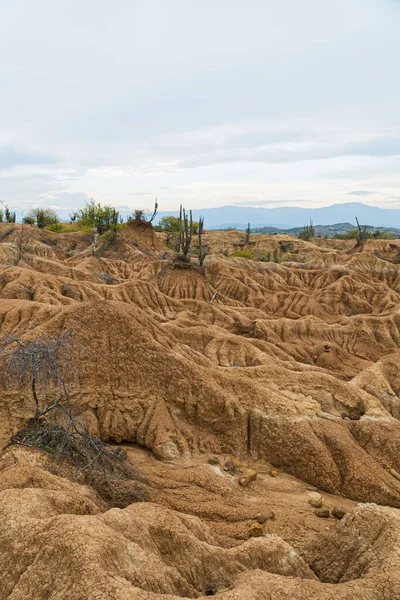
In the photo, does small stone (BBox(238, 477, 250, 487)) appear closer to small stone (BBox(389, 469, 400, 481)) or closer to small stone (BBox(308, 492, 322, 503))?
small stone (BBox(308, 492, 322, 503))

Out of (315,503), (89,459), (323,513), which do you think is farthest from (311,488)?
(89,459)

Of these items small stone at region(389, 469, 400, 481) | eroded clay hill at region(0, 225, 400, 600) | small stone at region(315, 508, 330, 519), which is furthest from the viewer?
small stone at region(389, 469, 400, 481)

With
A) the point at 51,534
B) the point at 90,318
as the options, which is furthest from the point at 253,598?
the point at 90,318

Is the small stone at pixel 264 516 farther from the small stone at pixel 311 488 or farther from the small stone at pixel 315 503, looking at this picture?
the small stone at pixel 311 488

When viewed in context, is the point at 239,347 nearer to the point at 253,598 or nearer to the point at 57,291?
the point at 57,291

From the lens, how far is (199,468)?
39.0 feet

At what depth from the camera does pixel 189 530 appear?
763 cm

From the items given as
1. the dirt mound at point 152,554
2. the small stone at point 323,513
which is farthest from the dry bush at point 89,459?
the small stone at point 323,513

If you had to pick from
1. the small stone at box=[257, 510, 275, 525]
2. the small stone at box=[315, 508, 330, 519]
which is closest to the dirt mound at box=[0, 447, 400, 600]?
the small stone at box=[257, 510, 275, 525]

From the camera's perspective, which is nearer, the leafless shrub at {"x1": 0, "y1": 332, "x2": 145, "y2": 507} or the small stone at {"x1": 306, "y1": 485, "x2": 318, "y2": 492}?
the leafless shrub at {"x1": 0, "y1": 332, "x2": 145, "y2": 507}

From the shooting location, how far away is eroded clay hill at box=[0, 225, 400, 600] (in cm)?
583

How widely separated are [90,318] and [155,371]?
2.82 m

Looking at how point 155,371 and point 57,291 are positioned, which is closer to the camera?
point 155,371

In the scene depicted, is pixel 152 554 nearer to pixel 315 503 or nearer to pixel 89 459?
pixel 89 459
